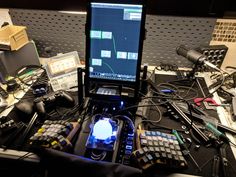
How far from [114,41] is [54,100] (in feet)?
1.36

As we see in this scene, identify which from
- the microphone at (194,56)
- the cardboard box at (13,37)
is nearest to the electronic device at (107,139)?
the microphone at (194,56)

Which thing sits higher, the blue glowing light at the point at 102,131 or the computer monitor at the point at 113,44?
the computer monitor at the point at 113,44

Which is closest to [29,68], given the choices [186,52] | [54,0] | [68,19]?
[68,19]

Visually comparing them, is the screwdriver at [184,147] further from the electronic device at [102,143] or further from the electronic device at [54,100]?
the electronic device at [54,100]

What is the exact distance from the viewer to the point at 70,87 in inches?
45.3

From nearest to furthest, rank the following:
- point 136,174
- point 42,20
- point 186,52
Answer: point 136,174, point 186,52, point 42,20

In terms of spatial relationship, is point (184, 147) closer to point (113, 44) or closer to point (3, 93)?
point (113, 44)

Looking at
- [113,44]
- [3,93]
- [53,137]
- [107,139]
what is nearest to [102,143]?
[107,139]

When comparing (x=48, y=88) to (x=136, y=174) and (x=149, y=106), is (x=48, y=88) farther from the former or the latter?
(x=136, y=174)

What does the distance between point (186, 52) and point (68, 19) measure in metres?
0.71

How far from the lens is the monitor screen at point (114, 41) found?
2.89 feet

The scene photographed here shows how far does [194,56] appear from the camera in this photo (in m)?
1.10

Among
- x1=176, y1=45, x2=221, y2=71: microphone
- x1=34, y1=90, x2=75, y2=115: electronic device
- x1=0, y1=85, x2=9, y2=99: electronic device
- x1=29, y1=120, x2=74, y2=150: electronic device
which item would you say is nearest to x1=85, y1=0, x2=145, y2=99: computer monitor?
x1=34, y1=90, x2=75, y2=115: electronic device

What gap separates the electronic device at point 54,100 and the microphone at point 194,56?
65 centimetres
